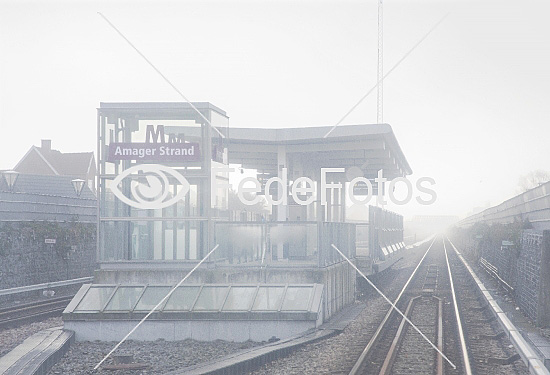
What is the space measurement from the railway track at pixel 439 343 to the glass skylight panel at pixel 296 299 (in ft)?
5.60

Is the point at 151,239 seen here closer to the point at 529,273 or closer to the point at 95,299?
the point at 95,299

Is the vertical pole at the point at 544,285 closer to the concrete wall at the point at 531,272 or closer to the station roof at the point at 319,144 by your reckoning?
the concrete wall at the point at 531,272

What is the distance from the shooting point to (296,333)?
14.6 metres

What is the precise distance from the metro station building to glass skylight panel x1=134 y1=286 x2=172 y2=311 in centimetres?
3

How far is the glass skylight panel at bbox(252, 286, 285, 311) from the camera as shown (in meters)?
15.0

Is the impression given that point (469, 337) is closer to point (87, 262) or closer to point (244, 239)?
point (244, 239)

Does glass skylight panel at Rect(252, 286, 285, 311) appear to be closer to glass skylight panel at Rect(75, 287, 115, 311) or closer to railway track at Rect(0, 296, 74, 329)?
glass skylight panel at Rect(75, 287, 115, 311)

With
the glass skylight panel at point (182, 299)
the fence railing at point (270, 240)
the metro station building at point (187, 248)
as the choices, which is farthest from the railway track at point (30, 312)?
the fence railing at point (270, 240)

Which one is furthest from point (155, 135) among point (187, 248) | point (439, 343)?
point (439, 343)

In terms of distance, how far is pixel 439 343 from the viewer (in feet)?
46.8

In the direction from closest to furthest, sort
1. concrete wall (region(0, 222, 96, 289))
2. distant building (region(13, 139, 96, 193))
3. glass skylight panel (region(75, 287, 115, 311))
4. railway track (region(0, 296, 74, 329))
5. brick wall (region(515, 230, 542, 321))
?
glass skylight panel (region(75, 287, 115, 311)), brick wall (region(515, 230, 542, 321)), railway track (region(0, 296, 74, 329)), concrete wall (region(0, 222, 96, 289)), distant building (region(13, 139, 96, 193))

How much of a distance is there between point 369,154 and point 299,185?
3.14 metres

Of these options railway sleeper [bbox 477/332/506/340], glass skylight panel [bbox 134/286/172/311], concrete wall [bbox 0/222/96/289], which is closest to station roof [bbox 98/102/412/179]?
glass skylight panel [bbox 134/286/172/311]

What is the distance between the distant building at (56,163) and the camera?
66625 millimetres
